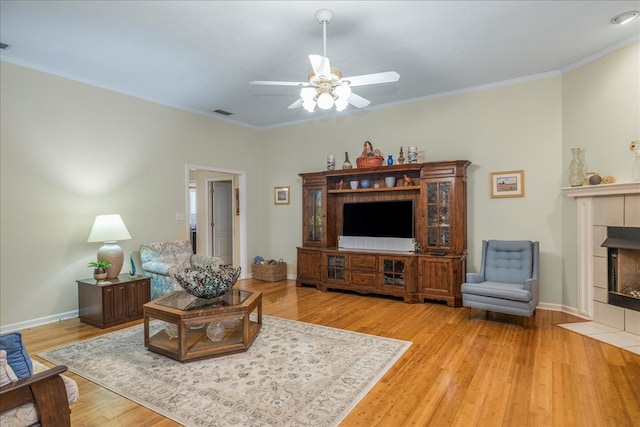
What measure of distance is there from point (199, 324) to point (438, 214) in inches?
139

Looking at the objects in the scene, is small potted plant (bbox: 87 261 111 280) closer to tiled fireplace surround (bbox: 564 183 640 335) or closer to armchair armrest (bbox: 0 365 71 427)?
armchair armrest (bbox: 0 365 71 427)

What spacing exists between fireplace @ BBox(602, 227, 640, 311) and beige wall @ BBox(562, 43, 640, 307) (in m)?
0.48

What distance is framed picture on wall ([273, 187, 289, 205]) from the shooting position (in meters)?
6.81

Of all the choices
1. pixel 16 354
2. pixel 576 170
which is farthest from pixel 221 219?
pixel 576 170

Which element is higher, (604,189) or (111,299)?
(604,189)

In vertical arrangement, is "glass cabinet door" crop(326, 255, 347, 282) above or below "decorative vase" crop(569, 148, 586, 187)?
below

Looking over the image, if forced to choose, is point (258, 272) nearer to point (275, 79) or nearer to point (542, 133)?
point (275, 79)

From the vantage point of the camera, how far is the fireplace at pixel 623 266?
11.6 ft

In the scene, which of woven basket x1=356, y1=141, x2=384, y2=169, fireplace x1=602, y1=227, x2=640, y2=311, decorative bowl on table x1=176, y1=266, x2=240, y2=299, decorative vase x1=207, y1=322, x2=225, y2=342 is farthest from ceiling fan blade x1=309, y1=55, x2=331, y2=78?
fireplace x1=602, y1=227, x2=640, y2=311

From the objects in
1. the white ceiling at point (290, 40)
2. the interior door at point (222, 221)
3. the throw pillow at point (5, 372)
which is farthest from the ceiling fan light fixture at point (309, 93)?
the interior door at point (222, 221)

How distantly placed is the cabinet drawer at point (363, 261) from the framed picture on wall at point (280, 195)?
6.85 ft

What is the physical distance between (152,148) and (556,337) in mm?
5778

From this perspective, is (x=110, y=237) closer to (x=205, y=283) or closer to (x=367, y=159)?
(x=205, y=283)

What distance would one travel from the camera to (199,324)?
125 inches
